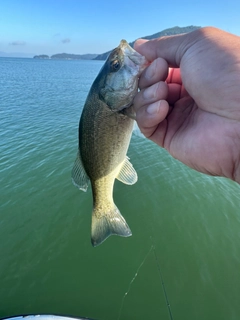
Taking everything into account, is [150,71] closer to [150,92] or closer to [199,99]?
[150,92]

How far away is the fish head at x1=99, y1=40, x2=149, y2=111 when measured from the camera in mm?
2656

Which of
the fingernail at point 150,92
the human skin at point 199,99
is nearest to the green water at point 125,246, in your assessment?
the human skin at point 199,99

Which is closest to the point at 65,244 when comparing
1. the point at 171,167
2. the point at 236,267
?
the point at 236,267

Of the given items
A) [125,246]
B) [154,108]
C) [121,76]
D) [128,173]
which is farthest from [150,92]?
[125,246]

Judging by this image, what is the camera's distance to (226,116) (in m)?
2.21

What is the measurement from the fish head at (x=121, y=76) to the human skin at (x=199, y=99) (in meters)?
0.10

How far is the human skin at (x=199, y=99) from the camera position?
2.12 meters

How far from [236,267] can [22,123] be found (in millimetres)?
14504

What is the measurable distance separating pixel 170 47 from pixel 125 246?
6.46 m

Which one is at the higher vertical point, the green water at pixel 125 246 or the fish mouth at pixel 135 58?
the fish mouth at pixel 135 58

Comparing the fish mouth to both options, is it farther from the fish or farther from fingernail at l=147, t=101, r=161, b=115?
fingernail at l=147, t=101, r=161, b=115

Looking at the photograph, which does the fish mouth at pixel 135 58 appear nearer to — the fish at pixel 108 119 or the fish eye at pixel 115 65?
the fish at pixel 108 119

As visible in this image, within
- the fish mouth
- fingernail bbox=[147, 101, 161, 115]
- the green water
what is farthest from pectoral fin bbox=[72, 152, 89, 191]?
the green water

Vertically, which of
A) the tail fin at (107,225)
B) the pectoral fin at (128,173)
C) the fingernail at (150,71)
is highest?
the fingernail at (150,71)
